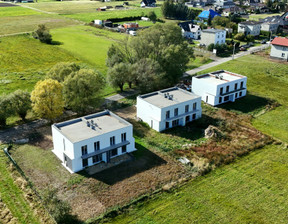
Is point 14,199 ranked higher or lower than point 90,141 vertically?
lower

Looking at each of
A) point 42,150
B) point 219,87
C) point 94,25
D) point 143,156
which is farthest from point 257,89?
point 94,25

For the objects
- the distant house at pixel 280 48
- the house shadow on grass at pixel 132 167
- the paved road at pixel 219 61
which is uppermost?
the distant house at pixel 280 48

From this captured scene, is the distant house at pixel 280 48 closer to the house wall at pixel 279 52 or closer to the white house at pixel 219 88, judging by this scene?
the house wall at pixel 279 52

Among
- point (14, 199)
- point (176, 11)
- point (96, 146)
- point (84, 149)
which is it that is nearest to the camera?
point (14, 199)

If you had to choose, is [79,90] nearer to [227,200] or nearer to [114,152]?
[114,152]

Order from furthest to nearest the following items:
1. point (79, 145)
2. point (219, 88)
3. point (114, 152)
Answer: point (219, 88) → point (114, 152) → point (79, 145)

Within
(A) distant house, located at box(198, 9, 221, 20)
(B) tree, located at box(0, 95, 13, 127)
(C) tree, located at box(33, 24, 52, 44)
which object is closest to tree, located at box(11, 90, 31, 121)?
(B) tree, located at box(0, 95, 13, 127)

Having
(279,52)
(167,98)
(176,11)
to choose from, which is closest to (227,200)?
(167,98)

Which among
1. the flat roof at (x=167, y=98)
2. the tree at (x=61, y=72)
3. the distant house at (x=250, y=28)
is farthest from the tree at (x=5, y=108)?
the distant house at (x=250, y=28)
